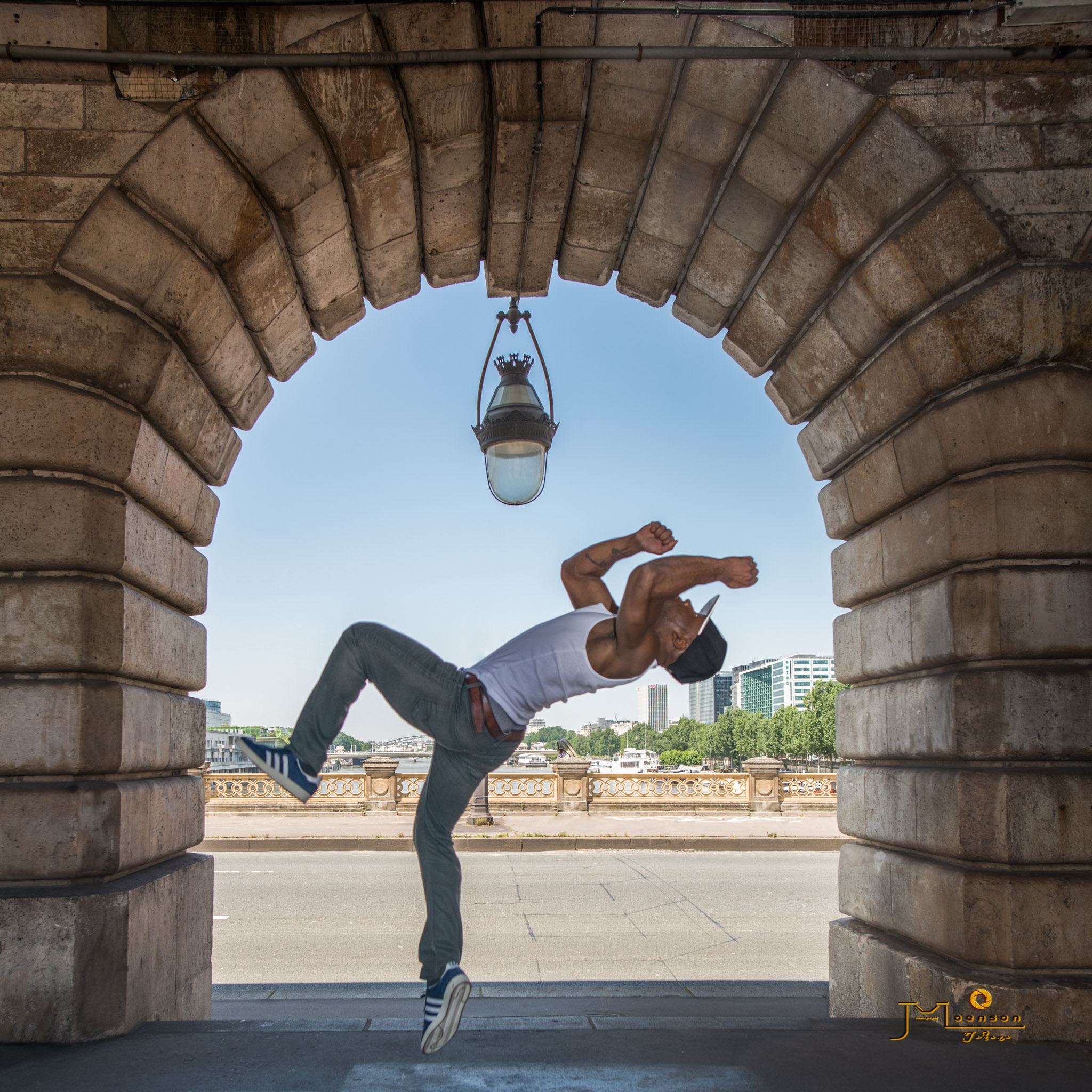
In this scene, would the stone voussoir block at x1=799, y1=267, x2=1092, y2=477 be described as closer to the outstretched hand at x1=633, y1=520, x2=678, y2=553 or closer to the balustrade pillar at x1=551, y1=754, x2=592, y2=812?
the outstretched hand at x1=633, y1=520, x2=678, y2=553

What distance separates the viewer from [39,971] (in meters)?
3.88

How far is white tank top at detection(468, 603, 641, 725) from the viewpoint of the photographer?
3.43m

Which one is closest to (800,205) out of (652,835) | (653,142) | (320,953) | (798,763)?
(653,142)

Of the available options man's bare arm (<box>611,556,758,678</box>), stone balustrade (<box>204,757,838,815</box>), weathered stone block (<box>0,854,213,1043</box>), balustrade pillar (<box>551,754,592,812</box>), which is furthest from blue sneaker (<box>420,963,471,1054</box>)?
balustrade pillar (<box>551,754,592,812</box>)

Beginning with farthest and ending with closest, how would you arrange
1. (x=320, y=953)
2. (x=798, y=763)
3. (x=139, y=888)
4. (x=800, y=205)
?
1. (x=798, y=763)
2. (x=320, y=953)
3. (x=800, y=205)
4. (x=139, y=888)

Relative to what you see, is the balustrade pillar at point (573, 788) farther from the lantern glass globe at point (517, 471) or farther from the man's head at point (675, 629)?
the man's head at point (675, 629)

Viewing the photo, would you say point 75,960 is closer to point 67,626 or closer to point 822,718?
point 67,626

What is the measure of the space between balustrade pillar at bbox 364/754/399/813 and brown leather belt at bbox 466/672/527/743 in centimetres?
1834

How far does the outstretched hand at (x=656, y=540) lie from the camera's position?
377 centimetres

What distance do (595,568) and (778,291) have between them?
2.54 meters

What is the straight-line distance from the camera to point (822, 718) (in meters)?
83.3

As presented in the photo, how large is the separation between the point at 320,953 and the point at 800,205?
707 centimetres

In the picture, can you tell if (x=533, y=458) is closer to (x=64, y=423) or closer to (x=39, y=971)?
(x=64, y=423)

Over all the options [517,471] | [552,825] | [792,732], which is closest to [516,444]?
[517,471]
